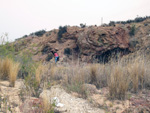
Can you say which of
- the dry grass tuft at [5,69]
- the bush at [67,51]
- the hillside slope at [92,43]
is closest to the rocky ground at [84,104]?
the dry grass tuft at [5,69]

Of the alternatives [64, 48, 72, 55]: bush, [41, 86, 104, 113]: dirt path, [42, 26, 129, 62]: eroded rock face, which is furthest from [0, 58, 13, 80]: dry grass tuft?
[64, 48, 72, 55]: bush

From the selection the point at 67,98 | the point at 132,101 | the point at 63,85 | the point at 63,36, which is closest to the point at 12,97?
the point at 67,98

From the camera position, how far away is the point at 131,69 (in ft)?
14.1

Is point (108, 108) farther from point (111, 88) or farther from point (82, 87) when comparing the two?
point (82, 87)

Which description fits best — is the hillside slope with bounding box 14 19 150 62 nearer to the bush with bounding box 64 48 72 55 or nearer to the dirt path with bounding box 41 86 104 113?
the bush with bounding box 64 48 72 55

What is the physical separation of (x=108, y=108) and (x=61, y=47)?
14204mm

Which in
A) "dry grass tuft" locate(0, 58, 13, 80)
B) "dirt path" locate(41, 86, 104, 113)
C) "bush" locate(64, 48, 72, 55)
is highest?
"bush" locate(64, 48, 72, 55)

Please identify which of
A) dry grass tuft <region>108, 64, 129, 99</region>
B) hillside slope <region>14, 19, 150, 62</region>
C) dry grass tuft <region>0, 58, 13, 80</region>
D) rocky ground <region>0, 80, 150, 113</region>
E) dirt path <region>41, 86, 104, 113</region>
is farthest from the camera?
hillside slope <region>14, 19, 150, 62</region>

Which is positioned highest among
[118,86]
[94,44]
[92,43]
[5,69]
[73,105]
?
[92,43]

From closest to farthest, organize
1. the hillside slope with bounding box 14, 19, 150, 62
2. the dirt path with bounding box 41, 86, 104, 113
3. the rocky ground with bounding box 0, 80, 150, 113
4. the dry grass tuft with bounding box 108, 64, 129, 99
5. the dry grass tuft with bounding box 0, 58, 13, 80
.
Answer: the rocky ground with bounding box 0, 80, 150, 113 < the dirt path with bounding box 41, 86, 104, 113 < the dry grass tuft with bounding box 108, 64, 129, 99 < the dry grass tuft with bounding box 0, 58, 13, 80 < the hillside slope with bounding box 14, 19, 150, 62

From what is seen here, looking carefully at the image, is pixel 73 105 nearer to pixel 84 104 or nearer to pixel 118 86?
pixel 84 104

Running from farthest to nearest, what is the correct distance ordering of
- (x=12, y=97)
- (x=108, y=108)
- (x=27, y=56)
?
1. (x=27, y=56)
2. (x=12, y=97)
3. (x=108, y=108)

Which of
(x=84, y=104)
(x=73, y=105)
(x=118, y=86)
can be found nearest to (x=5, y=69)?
(x=73, y=105)

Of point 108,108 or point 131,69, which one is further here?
point 131,69
